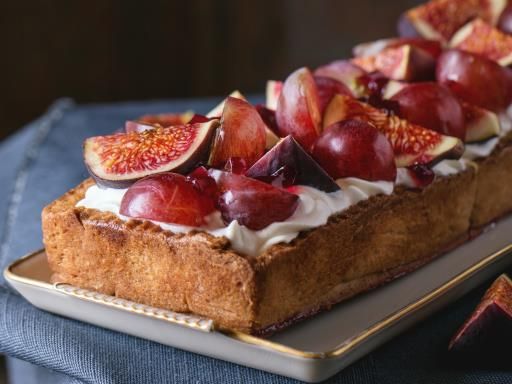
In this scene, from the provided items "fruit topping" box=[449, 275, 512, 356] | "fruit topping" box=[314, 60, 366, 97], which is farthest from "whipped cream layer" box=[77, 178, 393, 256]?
"fruit topping" box=[314, 60, 366, 97]

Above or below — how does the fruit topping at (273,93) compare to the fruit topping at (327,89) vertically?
below

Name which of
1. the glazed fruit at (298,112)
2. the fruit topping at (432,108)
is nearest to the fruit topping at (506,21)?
the fruit topping at (432,108)

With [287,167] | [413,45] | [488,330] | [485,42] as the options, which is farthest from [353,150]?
[485,42]

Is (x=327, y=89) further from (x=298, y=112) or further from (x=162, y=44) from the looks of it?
→ (x=162, y=44)

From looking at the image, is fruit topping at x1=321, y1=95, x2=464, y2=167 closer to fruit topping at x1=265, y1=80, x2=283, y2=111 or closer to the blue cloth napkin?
fruit topping at x1=265, y1=80, x2=283, y2=111

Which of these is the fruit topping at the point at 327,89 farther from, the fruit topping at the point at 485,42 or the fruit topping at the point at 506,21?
the fruit topping at the point at 506,21

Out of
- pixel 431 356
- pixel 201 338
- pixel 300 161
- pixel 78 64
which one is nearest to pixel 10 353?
pixel 201 338
